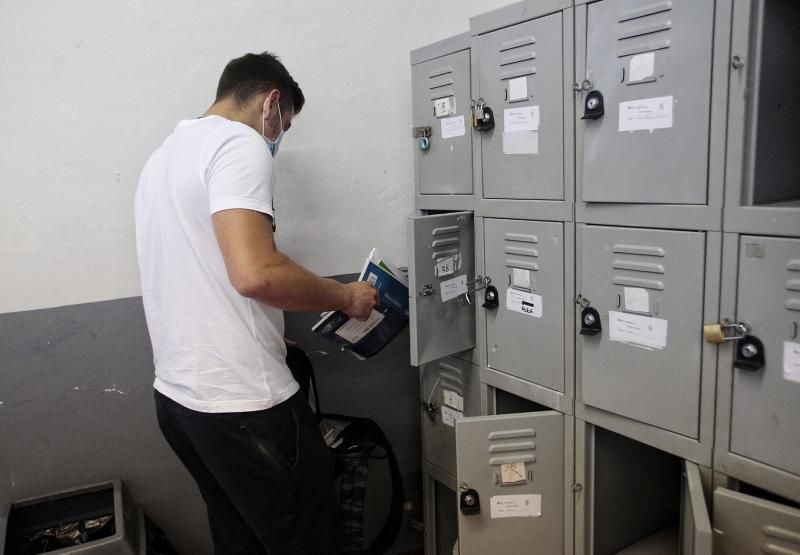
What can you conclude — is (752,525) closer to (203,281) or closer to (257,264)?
(257,264)

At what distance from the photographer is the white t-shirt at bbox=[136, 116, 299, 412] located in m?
1.45

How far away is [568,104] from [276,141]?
2.72 feet

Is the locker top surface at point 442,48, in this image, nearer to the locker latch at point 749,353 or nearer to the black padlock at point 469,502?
the locker latch at point 749,353

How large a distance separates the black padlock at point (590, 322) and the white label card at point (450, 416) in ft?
2.30

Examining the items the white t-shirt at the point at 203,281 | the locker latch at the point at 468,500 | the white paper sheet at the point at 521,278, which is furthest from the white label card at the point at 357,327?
the locker latch at the point at 468,500

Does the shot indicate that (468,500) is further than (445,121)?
No

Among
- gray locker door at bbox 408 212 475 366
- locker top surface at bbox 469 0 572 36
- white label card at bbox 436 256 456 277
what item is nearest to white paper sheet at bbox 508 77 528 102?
locker top surface at bbox 469 0 572 36

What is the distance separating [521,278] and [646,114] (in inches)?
22.7

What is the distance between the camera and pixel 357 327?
189 cm

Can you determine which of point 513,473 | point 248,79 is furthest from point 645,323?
point 248,79

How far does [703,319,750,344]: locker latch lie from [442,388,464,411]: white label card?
0.96m

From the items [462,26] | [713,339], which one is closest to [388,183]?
[462,26]

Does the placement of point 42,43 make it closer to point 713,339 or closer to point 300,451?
point 300,451

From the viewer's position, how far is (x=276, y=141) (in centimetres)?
180
